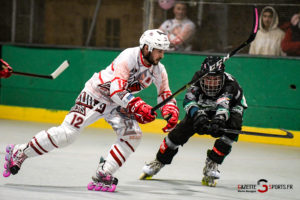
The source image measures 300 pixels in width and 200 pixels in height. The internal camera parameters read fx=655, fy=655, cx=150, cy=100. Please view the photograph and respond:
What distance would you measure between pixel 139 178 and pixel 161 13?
4380 mm

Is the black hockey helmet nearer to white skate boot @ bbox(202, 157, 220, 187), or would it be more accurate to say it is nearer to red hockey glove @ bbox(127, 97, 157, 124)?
white skate boot @ bbox(202, 157, 220, 187)

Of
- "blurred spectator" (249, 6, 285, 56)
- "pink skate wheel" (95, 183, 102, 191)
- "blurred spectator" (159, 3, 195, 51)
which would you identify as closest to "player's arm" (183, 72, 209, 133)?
"pink skate wheel" (95, 183, 102, 191)

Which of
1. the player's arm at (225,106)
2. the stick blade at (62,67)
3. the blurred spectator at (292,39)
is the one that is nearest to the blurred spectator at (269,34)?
the blurred spectator at (292,39)

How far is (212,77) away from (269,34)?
3.72 metres

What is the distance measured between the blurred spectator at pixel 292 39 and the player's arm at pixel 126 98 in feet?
14.7

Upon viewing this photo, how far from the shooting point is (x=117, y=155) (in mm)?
5434

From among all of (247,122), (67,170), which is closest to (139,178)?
(67,170)

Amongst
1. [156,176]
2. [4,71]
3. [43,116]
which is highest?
[4,71]

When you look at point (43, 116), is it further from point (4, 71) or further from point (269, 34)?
point (269, 34)

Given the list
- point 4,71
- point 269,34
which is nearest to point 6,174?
point 4,71

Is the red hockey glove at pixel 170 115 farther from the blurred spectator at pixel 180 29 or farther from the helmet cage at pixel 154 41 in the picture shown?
the blurred spectator at pixel 180 29

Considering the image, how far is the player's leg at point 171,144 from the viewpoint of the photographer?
6145 mm

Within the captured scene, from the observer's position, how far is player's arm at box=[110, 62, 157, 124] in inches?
207

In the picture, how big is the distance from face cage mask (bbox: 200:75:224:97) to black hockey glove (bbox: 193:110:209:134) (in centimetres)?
25
